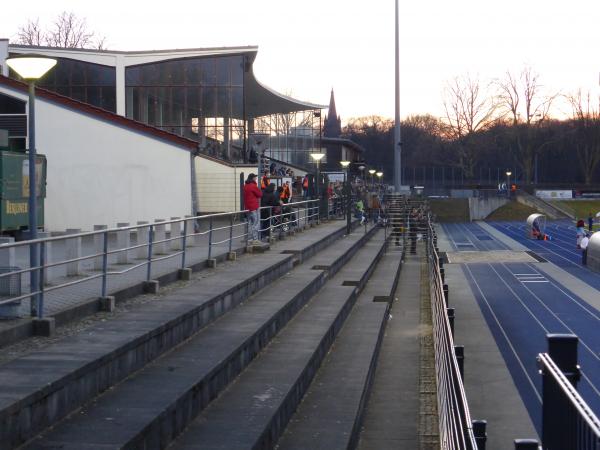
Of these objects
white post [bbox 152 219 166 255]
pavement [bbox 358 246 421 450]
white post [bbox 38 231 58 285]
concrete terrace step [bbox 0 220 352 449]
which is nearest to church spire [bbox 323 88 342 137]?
pavement [bbox 358 246 421 450]

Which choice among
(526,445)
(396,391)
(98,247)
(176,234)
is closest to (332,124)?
(176,234)

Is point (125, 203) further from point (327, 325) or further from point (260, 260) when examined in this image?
point (327, 325)

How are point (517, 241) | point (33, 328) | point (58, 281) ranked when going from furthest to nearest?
point (517, 241), point (58, 281), point (33, 328)

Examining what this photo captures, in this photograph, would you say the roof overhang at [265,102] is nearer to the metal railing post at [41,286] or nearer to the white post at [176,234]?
the white post at [176,234]

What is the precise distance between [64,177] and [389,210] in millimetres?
17836

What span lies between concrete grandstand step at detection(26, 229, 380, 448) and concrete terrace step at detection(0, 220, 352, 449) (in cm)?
12

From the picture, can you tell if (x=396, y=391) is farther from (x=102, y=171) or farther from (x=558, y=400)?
(x=102, y=171)

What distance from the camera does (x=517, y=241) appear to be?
59.1 meters

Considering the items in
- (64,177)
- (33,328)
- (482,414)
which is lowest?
(482,414)

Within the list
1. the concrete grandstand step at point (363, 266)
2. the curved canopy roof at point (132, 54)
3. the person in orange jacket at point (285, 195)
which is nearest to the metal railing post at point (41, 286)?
the concrete grandstand step at point (363, 266)

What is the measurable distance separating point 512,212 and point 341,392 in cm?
8341

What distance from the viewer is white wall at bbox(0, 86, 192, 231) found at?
29.0 metres

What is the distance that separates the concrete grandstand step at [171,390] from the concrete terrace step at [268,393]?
14 cm

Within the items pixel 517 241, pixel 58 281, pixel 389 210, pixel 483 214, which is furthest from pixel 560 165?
pixel 58 281
